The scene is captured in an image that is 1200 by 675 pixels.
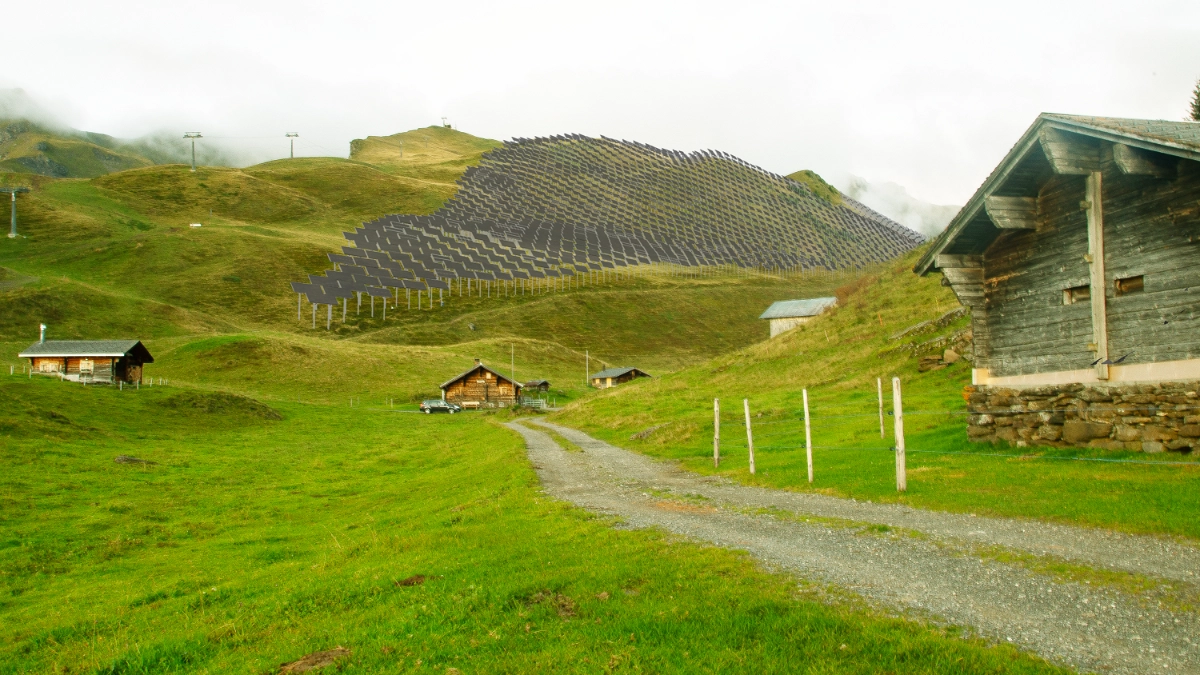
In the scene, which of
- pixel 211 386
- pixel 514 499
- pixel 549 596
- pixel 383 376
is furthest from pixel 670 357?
pixel 549 596

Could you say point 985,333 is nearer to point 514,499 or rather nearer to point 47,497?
point 514,499

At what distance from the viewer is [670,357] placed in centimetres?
13500

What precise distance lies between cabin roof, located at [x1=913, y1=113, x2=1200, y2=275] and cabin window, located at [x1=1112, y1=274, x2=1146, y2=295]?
2.77 metres

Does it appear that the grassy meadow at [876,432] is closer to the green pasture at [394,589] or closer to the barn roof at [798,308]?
the green pasture at [394,589]

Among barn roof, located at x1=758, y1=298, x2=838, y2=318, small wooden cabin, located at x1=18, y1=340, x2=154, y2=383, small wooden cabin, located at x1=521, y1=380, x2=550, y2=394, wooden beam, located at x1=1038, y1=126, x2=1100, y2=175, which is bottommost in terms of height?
small wooden cabin, located at x1=521, y1=380, x2=550, y2=394

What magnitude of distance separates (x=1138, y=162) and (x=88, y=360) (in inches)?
3084

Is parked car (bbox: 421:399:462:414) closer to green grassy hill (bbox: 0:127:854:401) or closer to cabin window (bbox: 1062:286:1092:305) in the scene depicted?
green grassy hill (bbox: 0:127:854:401)

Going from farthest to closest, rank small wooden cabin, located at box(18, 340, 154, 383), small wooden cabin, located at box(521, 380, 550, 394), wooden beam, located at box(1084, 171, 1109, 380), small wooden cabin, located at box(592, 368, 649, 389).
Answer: small wooden cabin, located at box(592, 368, 649, 389), small wooden cabin, located at box(521, 380, 550, 394), small wooden cabin, located at box(18, 340, 154, 383), wooden beam, located at box(1084, 171, 1109, 380)

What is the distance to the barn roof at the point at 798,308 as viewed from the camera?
85.5 metres

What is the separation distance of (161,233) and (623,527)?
182 meters

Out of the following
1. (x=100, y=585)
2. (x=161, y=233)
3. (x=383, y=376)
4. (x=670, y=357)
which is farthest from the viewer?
(x=161, y=233)

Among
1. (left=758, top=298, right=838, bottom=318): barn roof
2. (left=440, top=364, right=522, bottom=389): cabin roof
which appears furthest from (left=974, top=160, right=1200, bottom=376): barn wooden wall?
(left=440, top=364, right=522, bottom=389): cabin roof

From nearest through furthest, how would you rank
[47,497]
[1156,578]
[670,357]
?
[1156,578] → [47,497] → [670,357]

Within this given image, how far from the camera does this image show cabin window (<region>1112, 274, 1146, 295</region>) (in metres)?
14.6
